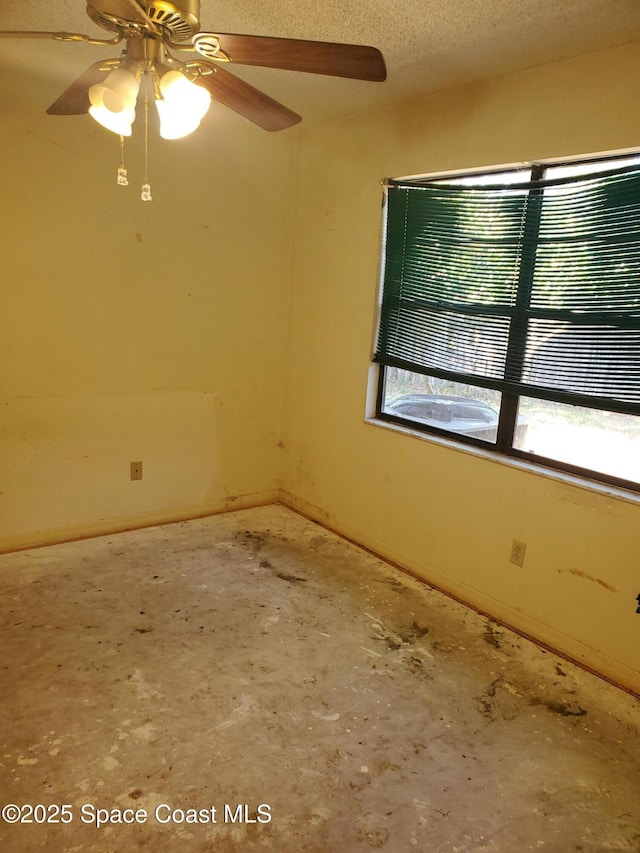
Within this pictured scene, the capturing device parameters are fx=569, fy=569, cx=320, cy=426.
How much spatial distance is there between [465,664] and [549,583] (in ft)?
1.71

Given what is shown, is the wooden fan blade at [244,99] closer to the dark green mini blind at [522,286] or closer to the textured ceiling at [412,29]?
the textured ceiling at [412,29]

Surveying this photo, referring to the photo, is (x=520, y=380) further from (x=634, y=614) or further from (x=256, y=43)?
(x=256, y=43)

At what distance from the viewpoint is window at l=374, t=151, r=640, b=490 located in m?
2.21

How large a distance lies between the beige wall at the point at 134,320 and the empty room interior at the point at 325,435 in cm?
2

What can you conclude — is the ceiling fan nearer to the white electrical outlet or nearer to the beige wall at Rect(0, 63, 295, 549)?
the beige wall at Rect(0, 63, 295, 549)

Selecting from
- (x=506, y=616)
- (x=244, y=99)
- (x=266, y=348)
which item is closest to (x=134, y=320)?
(x=266, y=348)

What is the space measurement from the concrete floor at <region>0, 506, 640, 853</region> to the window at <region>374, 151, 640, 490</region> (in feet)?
3.06

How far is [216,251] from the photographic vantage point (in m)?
3.46

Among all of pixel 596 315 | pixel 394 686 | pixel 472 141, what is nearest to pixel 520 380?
pixel 596 315

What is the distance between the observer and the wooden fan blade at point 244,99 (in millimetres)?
1657

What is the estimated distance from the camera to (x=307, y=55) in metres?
1.48

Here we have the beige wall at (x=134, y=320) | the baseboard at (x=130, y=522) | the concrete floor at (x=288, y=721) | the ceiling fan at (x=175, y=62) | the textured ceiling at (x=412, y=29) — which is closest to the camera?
the ceiling fan at (x=175, y=62)

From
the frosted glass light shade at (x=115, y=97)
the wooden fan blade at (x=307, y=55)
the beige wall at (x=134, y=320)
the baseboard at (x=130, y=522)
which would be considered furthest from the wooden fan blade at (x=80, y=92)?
the baseboard at (x=130, y=522)

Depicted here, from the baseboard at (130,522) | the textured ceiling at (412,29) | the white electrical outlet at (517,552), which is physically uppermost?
the textured ceiling at (412,29)
